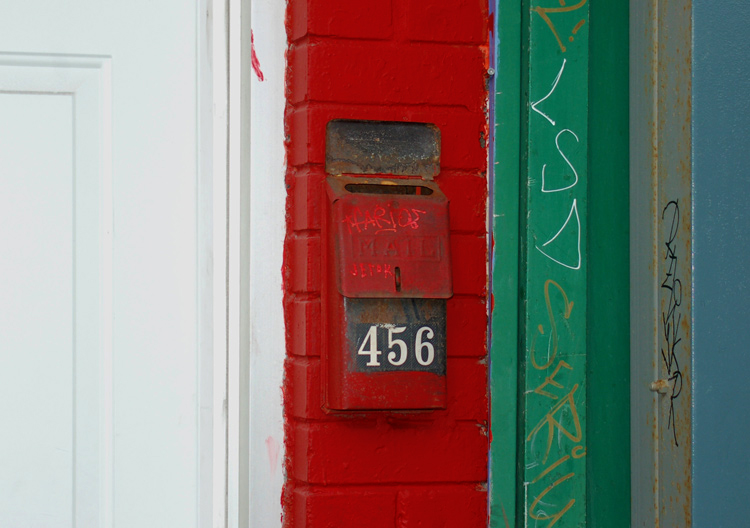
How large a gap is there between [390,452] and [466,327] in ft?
0.84

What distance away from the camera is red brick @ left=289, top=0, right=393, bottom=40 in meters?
1.12

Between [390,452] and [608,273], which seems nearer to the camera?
[390,452]

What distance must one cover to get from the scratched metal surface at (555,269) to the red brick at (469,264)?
3.2 inches

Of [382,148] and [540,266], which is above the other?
[382,148]

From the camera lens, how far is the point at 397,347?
104 centimetres

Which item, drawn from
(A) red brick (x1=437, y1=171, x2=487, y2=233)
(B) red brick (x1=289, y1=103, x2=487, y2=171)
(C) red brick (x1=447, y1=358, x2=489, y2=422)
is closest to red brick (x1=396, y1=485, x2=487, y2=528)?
(C) red brick (x1=447, y1=358, x2=489, y2=422)

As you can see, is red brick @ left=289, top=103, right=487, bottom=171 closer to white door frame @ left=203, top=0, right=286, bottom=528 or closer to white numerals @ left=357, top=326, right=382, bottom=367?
white door frame @ left=203, top=0, right=286, bottom=528

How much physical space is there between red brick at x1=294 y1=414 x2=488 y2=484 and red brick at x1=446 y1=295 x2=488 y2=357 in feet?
0.43

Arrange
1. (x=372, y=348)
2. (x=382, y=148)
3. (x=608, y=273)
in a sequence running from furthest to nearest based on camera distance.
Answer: (x=608, y=273) → (x=382, y=148) → (x=372, y=348)
